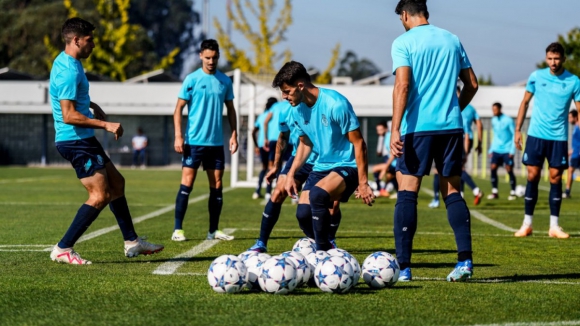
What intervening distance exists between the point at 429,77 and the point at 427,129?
401 mm

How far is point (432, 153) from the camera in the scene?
265 inches

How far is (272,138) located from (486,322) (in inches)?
526

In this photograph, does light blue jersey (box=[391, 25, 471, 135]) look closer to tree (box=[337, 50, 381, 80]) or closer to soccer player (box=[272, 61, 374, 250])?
soccer player (box=[272, 61, 374, 250])

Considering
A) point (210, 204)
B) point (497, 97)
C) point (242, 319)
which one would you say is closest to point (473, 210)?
point (210, 204)

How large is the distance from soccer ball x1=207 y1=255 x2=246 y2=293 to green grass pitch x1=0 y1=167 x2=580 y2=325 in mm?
63

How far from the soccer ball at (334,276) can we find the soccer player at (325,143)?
0.93 m

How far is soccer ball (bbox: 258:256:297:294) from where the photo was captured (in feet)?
19.9

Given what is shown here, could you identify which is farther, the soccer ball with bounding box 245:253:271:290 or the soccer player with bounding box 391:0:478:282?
the soccer player with bounding box 391:0:478:282

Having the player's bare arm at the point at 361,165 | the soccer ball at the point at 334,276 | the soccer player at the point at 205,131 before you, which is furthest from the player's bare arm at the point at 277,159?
the soccer ball at the point at 334,276

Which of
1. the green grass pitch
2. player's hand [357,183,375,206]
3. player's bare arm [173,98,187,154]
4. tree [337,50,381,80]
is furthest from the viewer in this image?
tree [337,50,381,80]

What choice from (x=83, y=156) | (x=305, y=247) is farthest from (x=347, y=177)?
(x=83, y=156)

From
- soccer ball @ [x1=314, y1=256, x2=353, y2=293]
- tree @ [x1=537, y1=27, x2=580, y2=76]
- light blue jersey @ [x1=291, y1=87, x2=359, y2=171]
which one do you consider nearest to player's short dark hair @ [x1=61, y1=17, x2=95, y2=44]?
light blue jersey @ [x1=291, y1=87, x2=359, y2=171]

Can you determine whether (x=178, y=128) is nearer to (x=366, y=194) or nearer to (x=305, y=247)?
(x=305, y=247)

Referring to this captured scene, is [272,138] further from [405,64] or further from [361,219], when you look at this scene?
[405,64]
